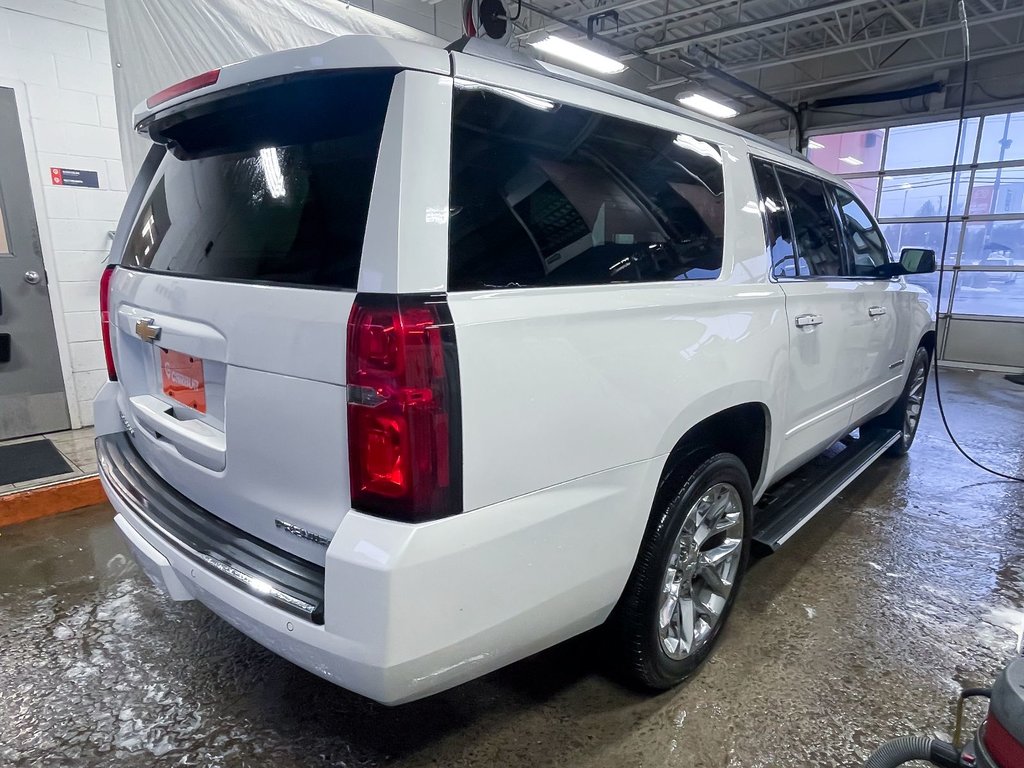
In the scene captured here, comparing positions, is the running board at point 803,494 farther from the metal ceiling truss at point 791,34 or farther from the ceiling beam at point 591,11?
the ceiling beam at point 591,11

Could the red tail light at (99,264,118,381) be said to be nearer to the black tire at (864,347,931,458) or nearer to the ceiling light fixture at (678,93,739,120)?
the black tire at (864,347,931,458)

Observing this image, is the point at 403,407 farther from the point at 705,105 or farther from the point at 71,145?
the point at 705,105

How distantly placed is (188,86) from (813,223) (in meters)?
2.55

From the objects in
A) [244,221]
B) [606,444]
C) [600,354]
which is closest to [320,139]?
[244,221]

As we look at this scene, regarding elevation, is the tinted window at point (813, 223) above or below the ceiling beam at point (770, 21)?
below

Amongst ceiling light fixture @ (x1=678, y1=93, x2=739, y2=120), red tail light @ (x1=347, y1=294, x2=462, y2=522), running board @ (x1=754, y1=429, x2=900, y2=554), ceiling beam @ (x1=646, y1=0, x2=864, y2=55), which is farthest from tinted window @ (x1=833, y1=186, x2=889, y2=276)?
ceiling light fixture @ (x1=678, y1=93, x2=739, y2=120)

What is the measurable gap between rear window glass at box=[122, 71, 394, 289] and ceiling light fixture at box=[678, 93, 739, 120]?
885 centimetres

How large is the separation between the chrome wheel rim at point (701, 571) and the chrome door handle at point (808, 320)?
73 cm

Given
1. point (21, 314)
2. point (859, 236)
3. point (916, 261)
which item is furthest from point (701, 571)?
point (21, 314)

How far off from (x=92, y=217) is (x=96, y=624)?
3264mm

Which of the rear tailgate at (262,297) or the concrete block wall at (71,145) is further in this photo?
the concrete block wall at (71,145)

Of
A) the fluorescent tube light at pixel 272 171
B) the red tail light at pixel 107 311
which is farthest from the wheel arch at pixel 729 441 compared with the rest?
the red tail light at pixel 107 311

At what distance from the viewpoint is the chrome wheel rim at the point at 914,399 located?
14.2 ft

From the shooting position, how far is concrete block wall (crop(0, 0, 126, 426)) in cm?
403
